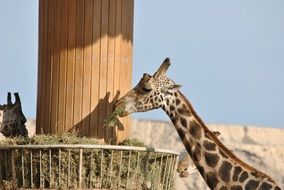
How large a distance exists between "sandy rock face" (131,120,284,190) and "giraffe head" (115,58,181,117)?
125 ft

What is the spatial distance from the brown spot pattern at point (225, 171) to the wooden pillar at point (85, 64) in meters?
1.38

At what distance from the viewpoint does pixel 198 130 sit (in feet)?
29.6

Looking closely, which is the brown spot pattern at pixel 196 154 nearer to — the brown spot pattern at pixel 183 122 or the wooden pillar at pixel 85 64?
the brown spot pattern at pixel 183 122

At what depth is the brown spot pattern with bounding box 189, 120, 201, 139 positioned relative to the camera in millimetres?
8984

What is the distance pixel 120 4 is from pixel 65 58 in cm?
61

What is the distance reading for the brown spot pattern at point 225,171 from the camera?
29.6ft

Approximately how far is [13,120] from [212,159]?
71.0 inches

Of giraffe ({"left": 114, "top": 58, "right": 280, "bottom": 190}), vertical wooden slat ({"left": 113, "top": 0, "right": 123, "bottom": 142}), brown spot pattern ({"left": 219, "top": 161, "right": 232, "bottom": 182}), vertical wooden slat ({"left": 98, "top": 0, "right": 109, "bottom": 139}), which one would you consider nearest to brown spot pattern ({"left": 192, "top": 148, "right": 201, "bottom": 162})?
giraffe ({"left": 114, "top": 58, "right": 280, "bottom": 190})

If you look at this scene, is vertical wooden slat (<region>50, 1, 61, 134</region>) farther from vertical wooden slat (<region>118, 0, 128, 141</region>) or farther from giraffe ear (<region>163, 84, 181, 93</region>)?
giraffe ear (<region>163, 84, 181, 93</region>)

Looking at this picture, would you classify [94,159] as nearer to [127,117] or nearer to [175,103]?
[127,117]

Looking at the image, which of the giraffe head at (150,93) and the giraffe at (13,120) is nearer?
the giraffe head at (150,93)

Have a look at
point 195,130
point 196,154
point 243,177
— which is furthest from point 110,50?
point 243,177

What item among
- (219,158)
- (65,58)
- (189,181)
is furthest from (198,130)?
(189,181)

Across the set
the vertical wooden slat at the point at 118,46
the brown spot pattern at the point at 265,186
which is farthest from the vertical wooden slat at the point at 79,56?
the brown spot pattern at the point at 265,186
